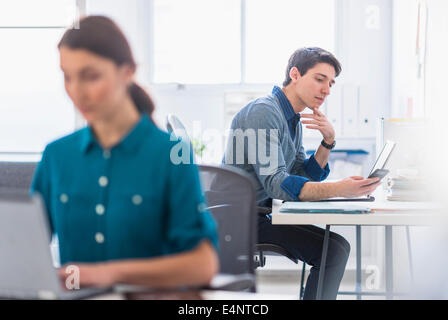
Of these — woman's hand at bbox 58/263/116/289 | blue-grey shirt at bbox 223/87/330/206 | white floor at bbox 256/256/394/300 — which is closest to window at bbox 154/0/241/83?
white floor at bbox 256/256/394/300

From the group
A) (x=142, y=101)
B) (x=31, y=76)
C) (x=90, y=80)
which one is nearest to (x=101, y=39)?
(x=90, y=80)

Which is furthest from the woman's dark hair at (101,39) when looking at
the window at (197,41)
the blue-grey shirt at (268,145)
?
the window at (197,41)

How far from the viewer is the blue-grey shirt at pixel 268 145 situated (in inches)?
84.8

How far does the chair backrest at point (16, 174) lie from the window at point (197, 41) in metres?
2.53

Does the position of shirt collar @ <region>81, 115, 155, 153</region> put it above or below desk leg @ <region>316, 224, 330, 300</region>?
above

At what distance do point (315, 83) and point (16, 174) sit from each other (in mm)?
1270

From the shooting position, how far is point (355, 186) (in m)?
2.05

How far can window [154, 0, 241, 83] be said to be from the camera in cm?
427

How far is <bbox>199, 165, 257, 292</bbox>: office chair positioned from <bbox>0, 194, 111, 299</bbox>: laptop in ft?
2.73

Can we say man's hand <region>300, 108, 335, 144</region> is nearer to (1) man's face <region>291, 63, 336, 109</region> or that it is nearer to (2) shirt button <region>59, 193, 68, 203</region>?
(1) man's face <region>291, 63, 336, 109</region>

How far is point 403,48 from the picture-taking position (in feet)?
11.7

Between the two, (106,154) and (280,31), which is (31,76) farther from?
(106,154)

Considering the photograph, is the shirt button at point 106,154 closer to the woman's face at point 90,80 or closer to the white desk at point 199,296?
the woman's face at point 90,80
